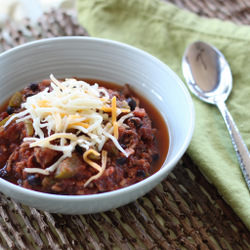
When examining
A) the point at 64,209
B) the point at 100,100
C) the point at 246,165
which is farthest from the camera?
the point at 246,165

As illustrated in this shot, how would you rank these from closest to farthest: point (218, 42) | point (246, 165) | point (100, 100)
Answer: point (100, 100) → point (246, 165) → point (218, 42)

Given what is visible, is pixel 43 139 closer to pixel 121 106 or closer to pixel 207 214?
pixel 121 106

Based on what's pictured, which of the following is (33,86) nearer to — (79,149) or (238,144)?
(79,149)

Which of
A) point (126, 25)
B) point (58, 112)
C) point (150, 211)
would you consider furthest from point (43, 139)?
point (126, 25)

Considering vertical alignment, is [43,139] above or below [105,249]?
above

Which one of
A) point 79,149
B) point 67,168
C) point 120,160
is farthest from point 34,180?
point 120,160

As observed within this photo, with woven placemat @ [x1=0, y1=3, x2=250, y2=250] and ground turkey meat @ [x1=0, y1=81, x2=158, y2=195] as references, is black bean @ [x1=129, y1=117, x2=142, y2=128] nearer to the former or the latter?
ground turkey meat @ [x1=0, y1=81, x2=158, y2=195]

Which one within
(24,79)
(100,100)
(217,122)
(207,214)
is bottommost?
(207,214)
